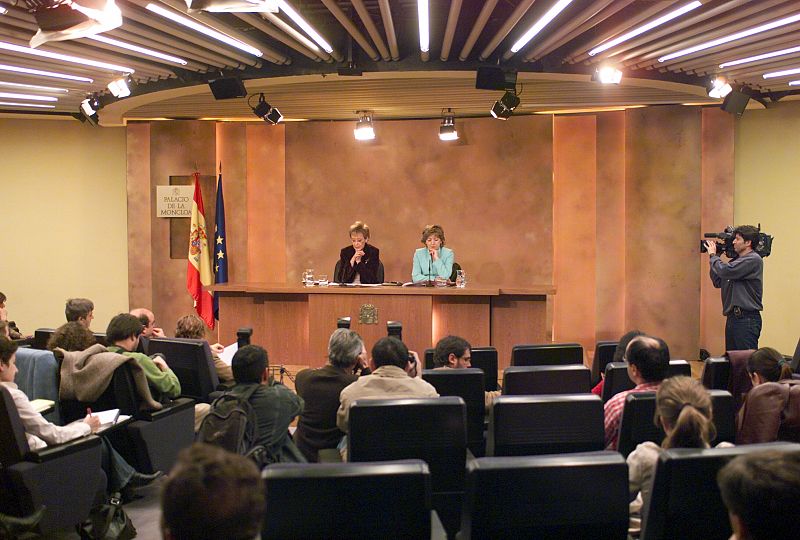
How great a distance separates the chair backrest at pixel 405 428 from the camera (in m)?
2.74

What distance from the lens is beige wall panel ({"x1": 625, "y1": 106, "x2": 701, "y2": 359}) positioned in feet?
28.2

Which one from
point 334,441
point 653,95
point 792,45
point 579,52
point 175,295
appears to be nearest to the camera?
point 334,441

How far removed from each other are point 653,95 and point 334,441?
596 centimetres

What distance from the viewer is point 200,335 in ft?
17.1

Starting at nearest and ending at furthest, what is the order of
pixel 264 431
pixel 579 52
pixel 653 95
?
pixel 264 431 < pixel 579 52 < pixel 653 95

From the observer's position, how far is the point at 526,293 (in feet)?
23.2

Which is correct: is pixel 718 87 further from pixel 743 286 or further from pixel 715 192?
pixel 743 286

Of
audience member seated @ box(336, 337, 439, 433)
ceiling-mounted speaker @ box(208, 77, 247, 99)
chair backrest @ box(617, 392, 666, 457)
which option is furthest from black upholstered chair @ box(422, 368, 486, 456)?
ceiling-mounted speaker @ box(208, 77, 247, 99)

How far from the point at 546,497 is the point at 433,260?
555 centimetres

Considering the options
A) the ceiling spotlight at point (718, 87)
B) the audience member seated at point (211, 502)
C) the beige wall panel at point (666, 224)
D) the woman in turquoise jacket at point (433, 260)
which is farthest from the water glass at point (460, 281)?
the audience member seated at point (211, 502)

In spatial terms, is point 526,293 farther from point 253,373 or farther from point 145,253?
point 145,253

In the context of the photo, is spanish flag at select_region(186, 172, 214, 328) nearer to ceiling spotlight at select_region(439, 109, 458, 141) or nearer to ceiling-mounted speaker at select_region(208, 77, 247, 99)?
ceiling-mounted speaker at select_region(208, 77, 247, 99)

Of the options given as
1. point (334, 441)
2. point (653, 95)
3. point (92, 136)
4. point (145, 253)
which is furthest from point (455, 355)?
point (92, 136)

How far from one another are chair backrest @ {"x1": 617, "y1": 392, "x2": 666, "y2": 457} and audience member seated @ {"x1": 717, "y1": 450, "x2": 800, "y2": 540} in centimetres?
149
